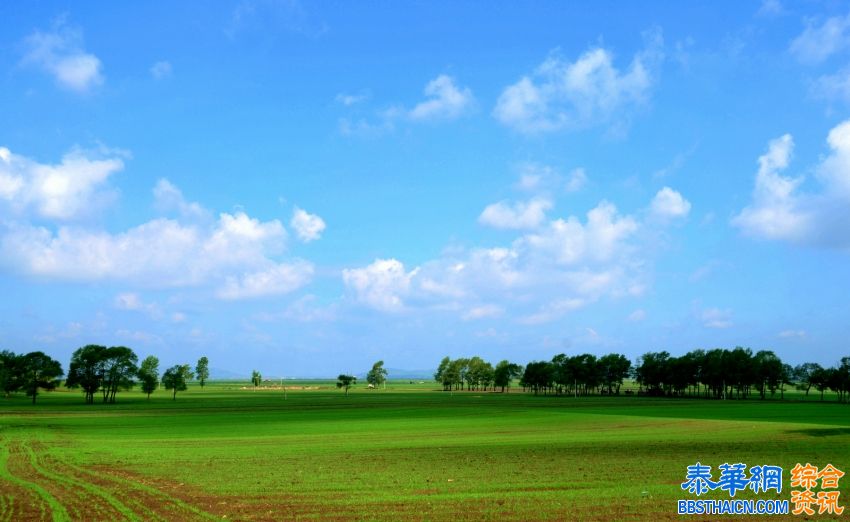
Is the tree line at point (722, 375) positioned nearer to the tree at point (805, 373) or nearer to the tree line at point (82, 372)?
the tree at point (805, 373)

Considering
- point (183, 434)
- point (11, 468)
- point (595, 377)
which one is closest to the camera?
point (11, 468)

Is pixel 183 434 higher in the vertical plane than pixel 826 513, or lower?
lower

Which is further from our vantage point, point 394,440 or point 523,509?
point 394,440

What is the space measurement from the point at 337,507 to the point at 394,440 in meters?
24.8

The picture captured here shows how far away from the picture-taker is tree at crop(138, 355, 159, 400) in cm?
14188

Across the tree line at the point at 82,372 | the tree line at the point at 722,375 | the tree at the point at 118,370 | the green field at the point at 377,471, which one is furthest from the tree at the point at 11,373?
the tree line at the point at 722,375

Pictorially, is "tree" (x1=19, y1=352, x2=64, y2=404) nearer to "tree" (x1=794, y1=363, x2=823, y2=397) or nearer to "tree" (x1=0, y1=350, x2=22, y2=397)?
"tree" (x1=0, y1=350, x2=22, y2=397)

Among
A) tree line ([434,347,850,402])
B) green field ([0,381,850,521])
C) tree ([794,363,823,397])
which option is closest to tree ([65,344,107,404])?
green field ([0,381,850,521])

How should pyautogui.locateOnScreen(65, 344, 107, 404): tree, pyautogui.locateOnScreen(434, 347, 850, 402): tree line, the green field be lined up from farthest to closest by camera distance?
pyautogui.locateOnScreen(434, 347, 850, 402): tree line < pyautogui.locateOnScreen(65, 344, 107, 404): tree < the green field

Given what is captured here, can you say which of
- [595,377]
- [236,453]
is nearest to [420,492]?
[236,453]

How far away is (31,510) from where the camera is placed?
20406 millimetres

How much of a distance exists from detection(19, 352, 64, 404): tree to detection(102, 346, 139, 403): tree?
1377 cm

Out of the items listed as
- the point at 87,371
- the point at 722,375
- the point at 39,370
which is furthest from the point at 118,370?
the point at 722,375

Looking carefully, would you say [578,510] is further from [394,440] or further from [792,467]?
[394,440]
